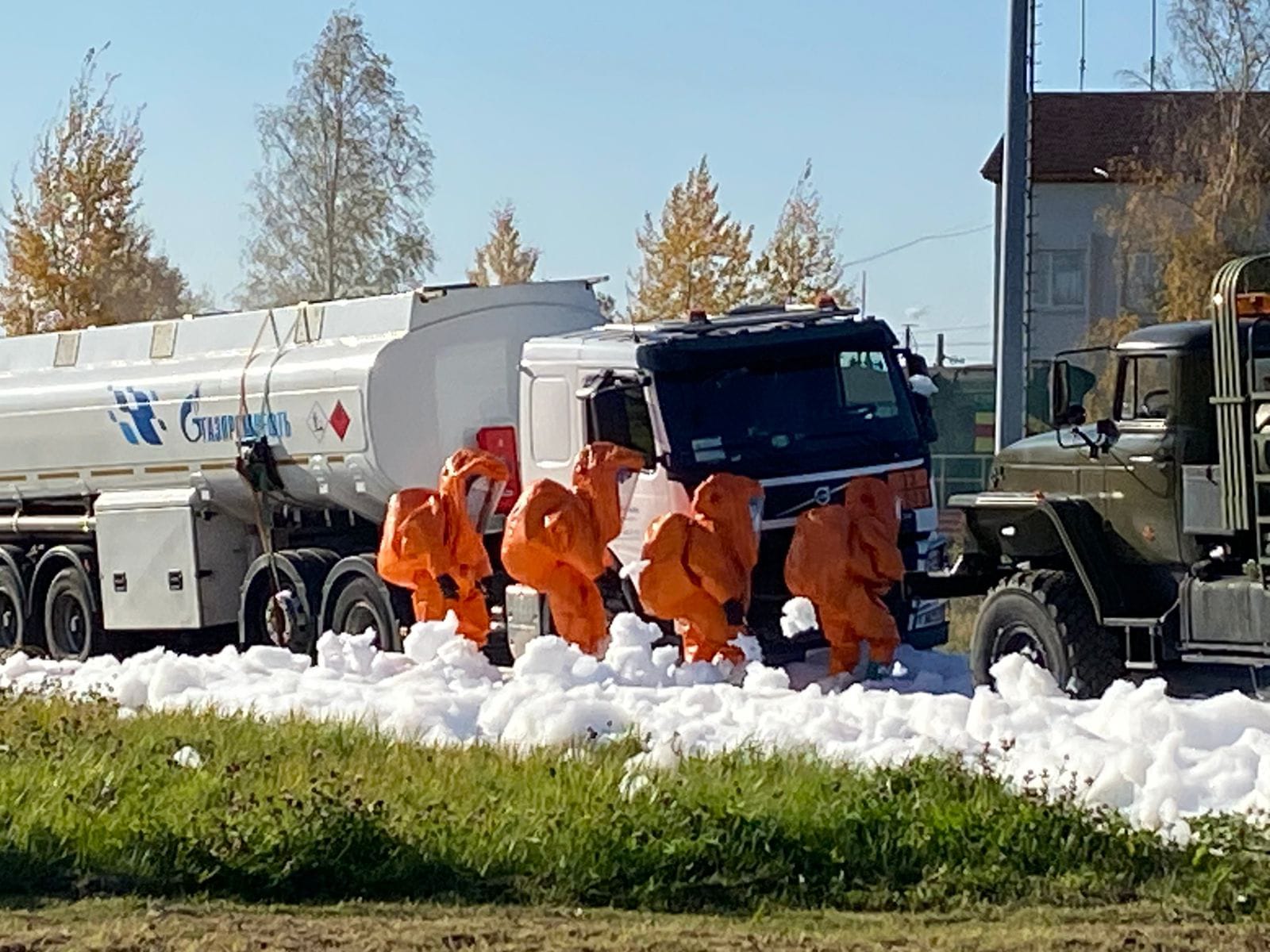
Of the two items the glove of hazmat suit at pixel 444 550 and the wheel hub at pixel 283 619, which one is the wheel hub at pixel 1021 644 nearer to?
the glove of hazmat suit at pixel 444 550

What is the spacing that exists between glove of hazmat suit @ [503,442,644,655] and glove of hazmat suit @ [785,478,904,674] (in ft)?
4.51

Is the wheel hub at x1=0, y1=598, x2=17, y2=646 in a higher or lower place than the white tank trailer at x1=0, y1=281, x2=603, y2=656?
lower

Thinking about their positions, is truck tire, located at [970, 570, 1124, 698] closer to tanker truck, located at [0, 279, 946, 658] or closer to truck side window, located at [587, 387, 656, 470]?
tanker truck, located at [0, 279, 946, 658]

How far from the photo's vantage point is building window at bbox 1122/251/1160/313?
148 feet

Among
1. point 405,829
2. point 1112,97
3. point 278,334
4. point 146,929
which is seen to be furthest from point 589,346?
point 1112,97

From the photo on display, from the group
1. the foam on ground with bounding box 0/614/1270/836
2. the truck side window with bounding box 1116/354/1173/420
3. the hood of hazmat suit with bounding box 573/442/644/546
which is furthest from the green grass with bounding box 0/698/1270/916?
the hood of hazmat suit with bounding box 573/442/644/546

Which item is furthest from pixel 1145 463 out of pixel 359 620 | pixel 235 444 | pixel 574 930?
pixel 235 444

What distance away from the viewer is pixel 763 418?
57.1 ft

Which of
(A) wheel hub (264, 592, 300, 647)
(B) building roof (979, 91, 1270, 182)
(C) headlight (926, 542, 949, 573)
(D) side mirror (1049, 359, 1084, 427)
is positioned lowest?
(A) wheel hub (264, 592, 300, 647)

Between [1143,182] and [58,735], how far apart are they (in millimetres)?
32549

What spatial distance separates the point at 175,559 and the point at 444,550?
4.73m

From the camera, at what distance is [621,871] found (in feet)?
31.3

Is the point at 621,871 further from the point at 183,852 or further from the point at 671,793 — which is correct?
the point at 183,852

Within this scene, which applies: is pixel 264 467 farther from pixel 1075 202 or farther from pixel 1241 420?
pixel 1075 202
